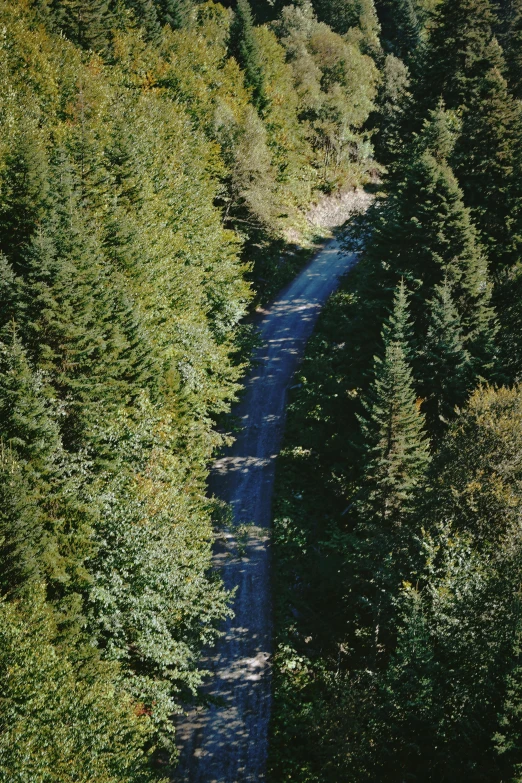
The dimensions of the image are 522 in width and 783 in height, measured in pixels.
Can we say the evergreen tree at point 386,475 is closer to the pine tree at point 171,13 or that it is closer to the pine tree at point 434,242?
the pine tree at point 434,242

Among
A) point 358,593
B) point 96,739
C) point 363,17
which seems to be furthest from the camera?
point 363,17

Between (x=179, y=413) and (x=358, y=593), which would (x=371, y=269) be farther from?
(x=358, y=593)

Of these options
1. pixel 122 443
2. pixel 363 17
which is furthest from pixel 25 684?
pixel 363 17

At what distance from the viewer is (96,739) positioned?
1280 cm

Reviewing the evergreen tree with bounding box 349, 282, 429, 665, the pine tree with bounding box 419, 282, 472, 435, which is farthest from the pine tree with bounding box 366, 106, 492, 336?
the evergreen tree with bounding box 349, 282, 429, 665

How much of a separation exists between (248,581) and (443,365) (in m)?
13.8

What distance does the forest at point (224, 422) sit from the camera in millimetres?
14102

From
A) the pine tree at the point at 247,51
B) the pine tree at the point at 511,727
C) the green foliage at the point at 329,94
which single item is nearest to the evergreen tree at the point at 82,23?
the pine tree at the point at 247,51

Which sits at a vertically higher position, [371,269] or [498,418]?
[371,269]

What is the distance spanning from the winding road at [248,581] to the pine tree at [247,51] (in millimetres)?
19583

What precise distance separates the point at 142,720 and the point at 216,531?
11.4 meters

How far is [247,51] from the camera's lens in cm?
4694

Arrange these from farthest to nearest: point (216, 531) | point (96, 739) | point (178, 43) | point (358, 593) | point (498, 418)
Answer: point (178, 43), point (216, 531), point (358, 593), point (498, 418), point (96, 739)

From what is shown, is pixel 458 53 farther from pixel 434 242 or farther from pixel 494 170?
pixel 434 242
